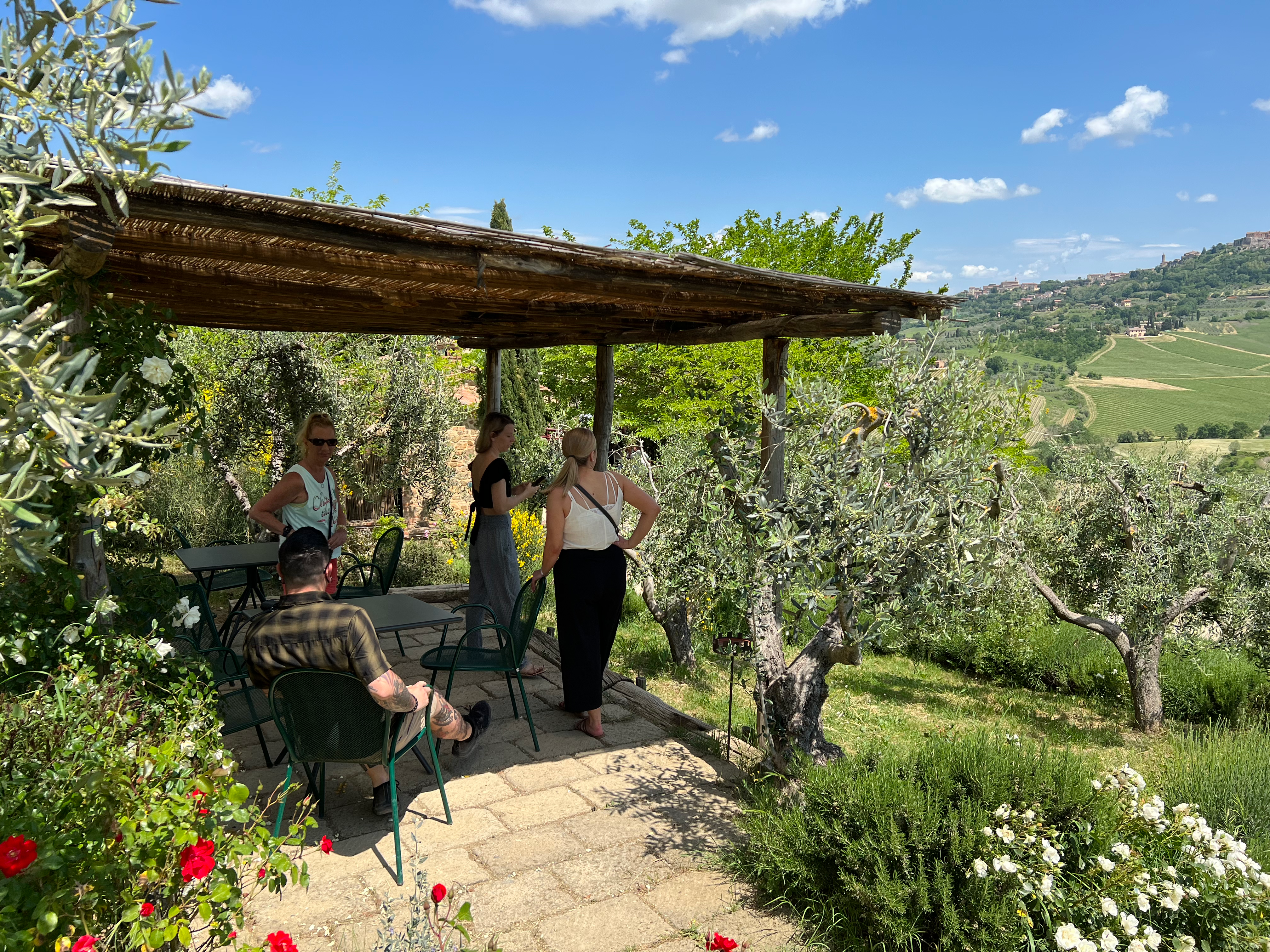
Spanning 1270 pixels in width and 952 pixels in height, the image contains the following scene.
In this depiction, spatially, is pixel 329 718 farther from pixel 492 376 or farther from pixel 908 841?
pixel 492 376

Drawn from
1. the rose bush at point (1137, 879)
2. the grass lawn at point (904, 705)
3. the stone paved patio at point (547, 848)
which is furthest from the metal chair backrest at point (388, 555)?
the rose bush at point (1137, 879)

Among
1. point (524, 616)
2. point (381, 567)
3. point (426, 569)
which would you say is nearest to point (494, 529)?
point (524, 616)

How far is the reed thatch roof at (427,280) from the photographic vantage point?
2666 millimetres

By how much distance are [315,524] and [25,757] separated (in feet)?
7.54

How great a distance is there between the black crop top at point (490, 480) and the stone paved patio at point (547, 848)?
1.33 m

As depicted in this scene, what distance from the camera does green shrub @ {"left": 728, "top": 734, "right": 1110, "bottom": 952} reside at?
247 cm

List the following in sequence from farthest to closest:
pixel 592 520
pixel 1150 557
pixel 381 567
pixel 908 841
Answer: pixel 1150 557, pixel 381 567, pixel 592 520, pixel 908 841

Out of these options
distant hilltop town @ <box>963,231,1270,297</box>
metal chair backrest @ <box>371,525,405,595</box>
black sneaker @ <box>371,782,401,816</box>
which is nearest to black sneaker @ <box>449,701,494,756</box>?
black sneaker @ <box>371,782,401,816</box>

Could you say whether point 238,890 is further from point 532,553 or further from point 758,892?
point 532,553

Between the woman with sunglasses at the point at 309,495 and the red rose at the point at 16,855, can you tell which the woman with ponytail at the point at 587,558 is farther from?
the red rose at the point at 16,855

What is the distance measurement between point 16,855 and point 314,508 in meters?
2.81

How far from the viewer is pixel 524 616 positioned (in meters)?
4.03

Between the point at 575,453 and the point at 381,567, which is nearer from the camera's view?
the point at 575,453

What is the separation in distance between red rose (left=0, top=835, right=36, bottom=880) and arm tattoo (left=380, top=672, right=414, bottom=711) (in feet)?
3.99
